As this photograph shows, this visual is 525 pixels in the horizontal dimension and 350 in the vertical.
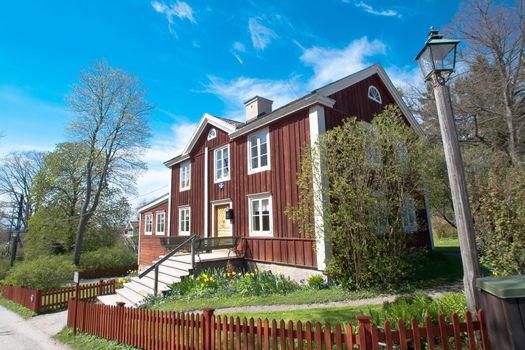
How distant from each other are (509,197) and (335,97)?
698 cm

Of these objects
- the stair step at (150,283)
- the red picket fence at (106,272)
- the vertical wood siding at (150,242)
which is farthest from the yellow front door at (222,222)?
the red picket fence at (106,272)

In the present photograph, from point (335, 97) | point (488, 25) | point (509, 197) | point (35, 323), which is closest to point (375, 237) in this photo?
point (509, 197)

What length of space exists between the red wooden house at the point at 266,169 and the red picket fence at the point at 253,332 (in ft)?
16.6

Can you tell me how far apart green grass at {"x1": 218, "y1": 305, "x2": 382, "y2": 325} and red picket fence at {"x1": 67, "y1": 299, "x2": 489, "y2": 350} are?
58 centimetres

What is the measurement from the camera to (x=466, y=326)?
360 centimetres

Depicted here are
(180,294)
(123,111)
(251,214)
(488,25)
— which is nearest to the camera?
(180,294)

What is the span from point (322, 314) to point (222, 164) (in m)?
9.89

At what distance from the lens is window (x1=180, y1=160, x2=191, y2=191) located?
1801 cm

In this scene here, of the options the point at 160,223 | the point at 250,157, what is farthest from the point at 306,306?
the point at 160,223

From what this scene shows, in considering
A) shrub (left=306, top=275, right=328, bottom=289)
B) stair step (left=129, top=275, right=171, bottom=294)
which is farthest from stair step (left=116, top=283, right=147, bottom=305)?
shrub (left=306, top=275, right=328, bottom=289)

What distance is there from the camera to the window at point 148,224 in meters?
22.4

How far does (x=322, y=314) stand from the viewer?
6.60 meters

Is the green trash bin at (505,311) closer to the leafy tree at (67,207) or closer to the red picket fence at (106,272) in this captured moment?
the red picket fence at (106,272)

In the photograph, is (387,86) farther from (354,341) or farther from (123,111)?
(123,111)
